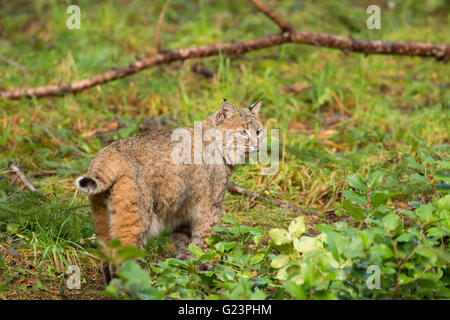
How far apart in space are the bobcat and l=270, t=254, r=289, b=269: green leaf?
2.72 ft

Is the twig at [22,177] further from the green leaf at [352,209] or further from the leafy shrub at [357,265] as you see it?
the green leaf at [352,209]

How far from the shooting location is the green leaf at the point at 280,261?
2709 mm

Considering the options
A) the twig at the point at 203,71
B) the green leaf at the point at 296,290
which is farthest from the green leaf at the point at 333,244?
the twig at the point at 203,71

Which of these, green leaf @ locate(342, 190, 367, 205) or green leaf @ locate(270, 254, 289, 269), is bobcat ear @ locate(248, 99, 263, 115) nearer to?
green leaf @ locate(342, 190, 367, 205)

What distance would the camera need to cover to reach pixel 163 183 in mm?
3375

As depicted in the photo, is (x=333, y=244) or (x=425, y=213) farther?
(x=425, y=213)

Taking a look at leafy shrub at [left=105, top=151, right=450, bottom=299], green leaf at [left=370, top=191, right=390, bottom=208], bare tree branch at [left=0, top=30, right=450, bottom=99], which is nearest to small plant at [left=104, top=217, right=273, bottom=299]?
leafy shrub at [left=105, top=151, right=450, bottom=299]

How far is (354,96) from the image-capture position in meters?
6.37

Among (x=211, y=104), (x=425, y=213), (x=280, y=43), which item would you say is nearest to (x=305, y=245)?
(x=425, y=213)

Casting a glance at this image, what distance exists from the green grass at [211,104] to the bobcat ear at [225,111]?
33.7 inches

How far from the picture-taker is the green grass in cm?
390

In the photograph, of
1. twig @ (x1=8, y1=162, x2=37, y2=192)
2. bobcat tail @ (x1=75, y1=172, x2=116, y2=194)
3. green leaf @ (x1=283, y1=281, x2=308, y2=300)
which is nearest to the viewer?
green leaf @ (x1=283, y1=281, x2=308, y2=300)

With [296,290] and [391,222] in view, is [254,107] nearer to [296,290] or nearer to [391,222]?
[391,222]

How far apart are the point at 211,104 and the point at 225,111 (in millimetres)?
1665
